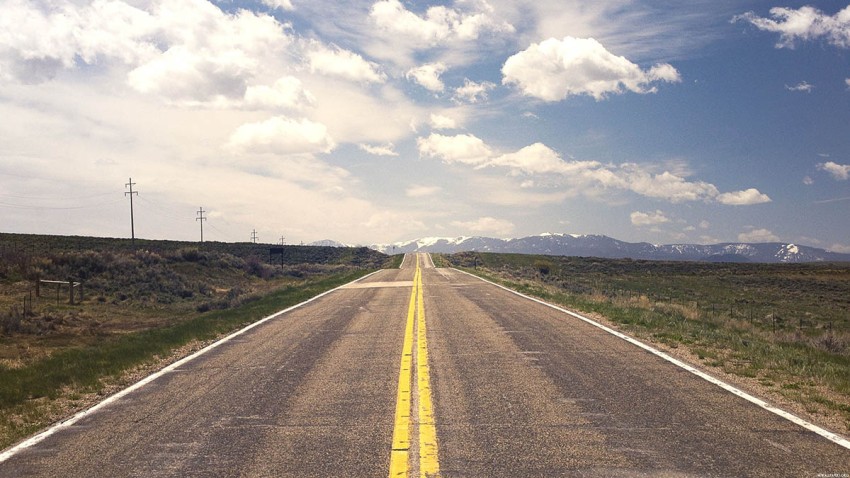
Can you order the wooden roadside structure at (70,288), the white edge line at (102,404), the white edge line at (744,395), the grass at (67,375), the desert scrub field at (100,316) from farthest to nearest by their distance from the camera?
1. the wooden roadside structure at (70,288)
2. the desert scrub field at (100,316)
3. the grass at (67,375)
4. the white edge line at (102,404)
5. the white edge line at (744,395)

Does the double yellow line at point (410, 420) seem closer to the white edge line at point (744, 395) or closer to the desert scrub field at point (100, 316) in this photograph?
the white edge line at point (744, 395)

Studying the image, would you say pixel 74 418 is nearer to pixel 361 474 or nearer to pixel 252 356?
pixel 252 356

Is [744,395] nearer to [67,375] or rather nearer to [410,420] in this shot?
[410,420]

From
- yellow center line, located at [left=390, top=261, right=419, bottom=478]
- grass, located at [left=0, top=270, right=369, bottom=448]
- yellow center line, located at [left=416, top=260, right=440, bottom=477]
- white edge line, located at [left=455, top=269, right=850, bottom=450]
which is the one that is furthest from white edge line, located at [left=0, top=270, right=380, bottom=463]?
white edge line, located at [left=455, top=269, right=850, bottom=450]

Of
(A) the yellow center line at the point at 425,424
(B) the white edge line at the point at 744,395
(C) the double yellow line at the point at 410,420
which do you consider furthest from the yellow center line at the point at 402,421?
(B) the white edge line at the point at 744,395

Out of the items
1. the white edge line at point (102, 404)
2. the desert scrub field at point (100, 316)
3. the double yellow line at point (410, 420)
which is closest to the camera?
the double yellow line at point (410, 420)

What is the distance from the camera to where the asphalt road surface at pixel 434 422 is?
4832 millimetres

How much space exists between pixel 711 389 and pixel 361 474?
5146mm

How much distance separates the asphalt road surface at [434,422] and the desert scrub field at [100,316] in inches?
56.0

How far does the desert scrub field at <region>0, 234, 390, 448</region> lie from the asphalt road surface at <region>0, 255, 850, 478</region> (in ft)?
4.67

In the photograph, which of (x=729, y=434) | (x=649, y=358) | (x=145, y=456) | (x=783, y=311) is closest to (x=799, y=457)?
(x=729, y=434)

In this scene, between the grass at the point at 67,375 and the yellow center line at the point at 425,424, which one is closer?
the yellow center line at the point at 425,424

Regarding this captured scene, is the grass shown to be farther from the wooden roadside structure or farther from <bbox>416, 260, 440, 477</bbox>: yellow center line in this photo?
the wooden roadside structure

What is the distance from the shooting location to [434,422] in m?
5.97
